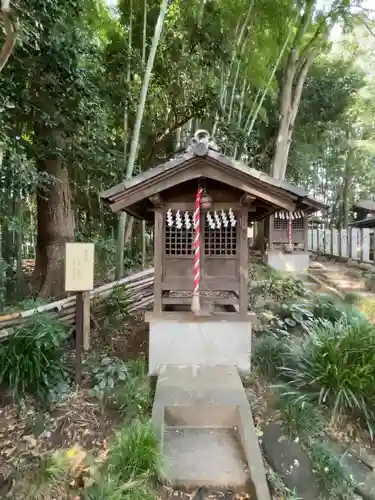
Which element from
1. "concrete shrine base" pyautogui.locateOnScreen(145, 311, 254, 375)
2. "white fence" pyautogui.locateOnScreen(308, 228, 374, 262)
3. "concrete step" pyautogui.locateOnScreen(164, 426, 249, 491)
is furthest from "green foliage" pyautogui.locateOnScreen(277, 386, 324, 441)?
Result: "white fence" pyautogui.locateOnScreen(308, 228, 374, 262)

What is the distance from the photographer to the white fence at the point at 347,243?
1717 cm

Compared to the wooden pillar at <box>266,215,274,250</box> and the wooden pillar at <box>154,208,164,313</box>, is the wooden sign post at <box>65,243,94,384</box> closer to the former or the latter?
the wooden pillar at <box>154,208,164,313</box>

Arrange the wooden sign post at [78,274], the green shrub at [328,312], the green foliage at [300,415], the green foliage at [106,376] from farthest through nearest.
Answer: the green shrub at [328,312]
the wooden sign post at [78,274]
the green foliage at [106,376]
the green foliage at [300,415]

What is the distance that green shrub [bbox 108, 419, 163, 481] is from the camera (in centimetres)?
314

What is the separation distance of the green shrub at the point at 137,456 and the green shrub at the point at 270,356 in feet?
8.12

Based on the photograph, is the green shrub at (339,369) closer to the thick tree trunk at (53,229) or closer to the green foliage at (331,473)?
the green foliage at (331,473)

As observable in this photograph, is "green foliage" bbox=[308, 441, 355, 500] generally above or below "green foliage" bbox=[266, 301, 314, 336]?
below

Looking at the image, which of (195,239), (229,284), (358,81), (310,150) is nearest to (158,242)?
(195,239)

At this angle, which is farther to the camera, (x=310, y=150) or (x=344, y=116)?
(x=310, y=150)

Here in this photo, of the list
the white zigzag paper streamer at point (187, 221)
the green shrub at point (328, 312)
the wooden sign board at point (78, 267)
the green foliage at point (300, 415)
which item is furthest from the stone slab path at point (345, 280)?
the wooden sign board at point (78, 267)

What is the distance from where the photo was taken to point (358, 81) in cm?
1767

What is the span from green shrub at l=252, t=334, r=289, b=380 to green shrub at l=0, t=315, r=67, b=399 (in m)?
2.92

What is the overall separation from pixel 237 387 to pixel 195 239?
215 cm

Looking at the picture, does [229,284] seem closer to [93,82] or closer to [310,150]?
[93,82]
